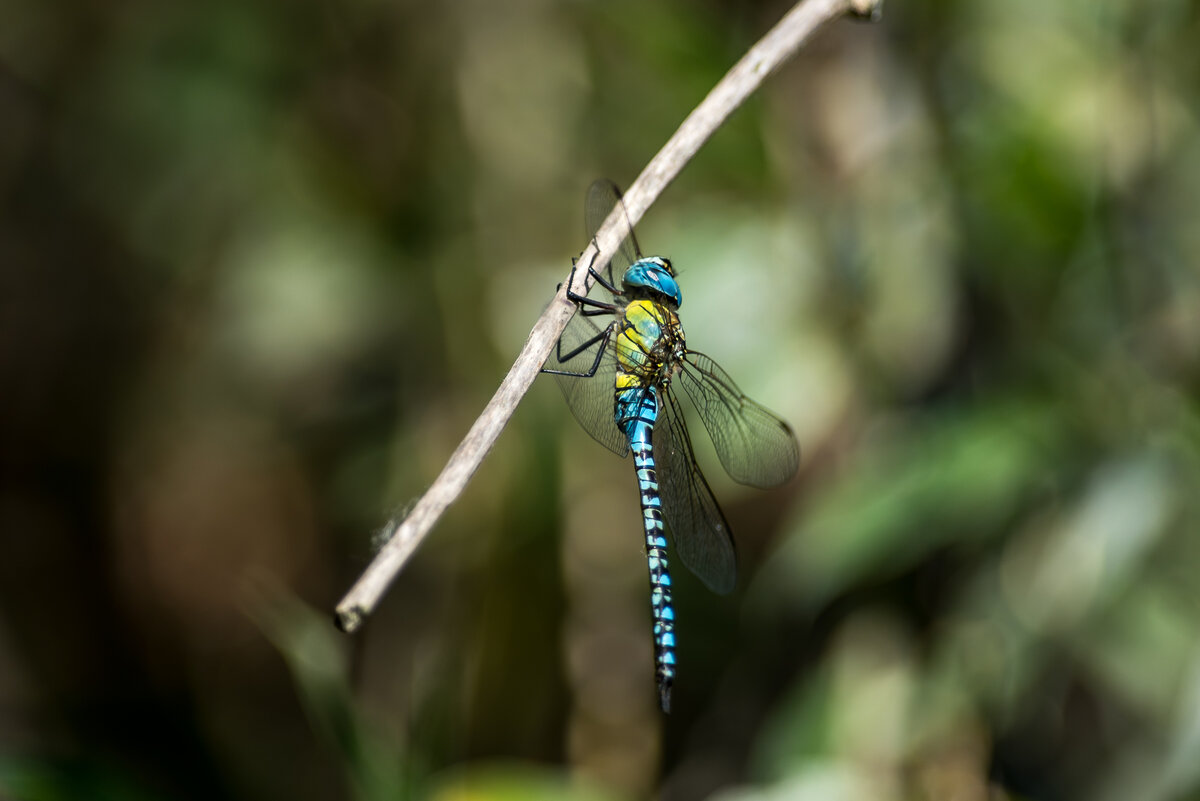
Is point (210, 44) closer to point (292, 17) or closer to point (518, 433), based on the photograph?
point (292, 17)

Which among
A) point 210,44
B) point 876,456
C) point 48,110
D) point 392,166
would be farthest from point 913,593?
point 48,110

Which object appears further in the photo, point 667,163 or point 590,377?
point 590,377

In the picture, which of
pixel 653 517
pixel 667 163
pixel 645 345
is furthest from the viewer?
pixel 645 345

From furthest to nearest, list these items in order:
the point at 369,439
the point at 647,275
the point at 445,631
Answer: the point at 369,439 < the point at 445,631 < the point at 647,275

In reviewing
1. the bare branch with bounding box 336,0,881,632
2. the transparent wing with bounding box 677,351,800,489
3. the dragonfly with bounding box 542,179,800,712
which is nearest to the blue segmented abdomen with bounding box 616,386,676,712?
the dragonfly with bounding box 542,179,800,712

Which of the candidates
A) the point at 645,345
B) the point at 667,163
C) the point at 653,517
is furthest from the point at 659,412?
the point at 667,163

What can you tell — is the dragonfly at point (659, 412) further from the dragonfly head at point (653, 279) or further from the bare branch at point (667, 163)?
the bare branch at point (667, 163)

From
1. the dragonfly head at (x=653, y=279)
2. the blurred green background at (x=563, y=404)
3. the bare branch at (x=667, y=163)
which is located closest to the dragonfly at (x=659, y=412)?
the dragonfly head at (x=653, y=279)

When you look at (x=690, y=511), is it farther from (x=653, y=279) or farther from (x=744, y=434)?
(x=653, y=279)

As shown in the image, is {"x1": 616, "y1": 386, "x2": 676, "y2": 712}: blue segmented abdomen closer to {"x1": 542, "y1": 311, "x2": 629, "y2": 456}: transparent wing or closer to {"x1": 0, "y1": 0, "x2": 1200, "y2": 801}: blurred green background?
{"x1": 542, "y1": 311, "x2": 629, "y2": 456}: transparent wing
